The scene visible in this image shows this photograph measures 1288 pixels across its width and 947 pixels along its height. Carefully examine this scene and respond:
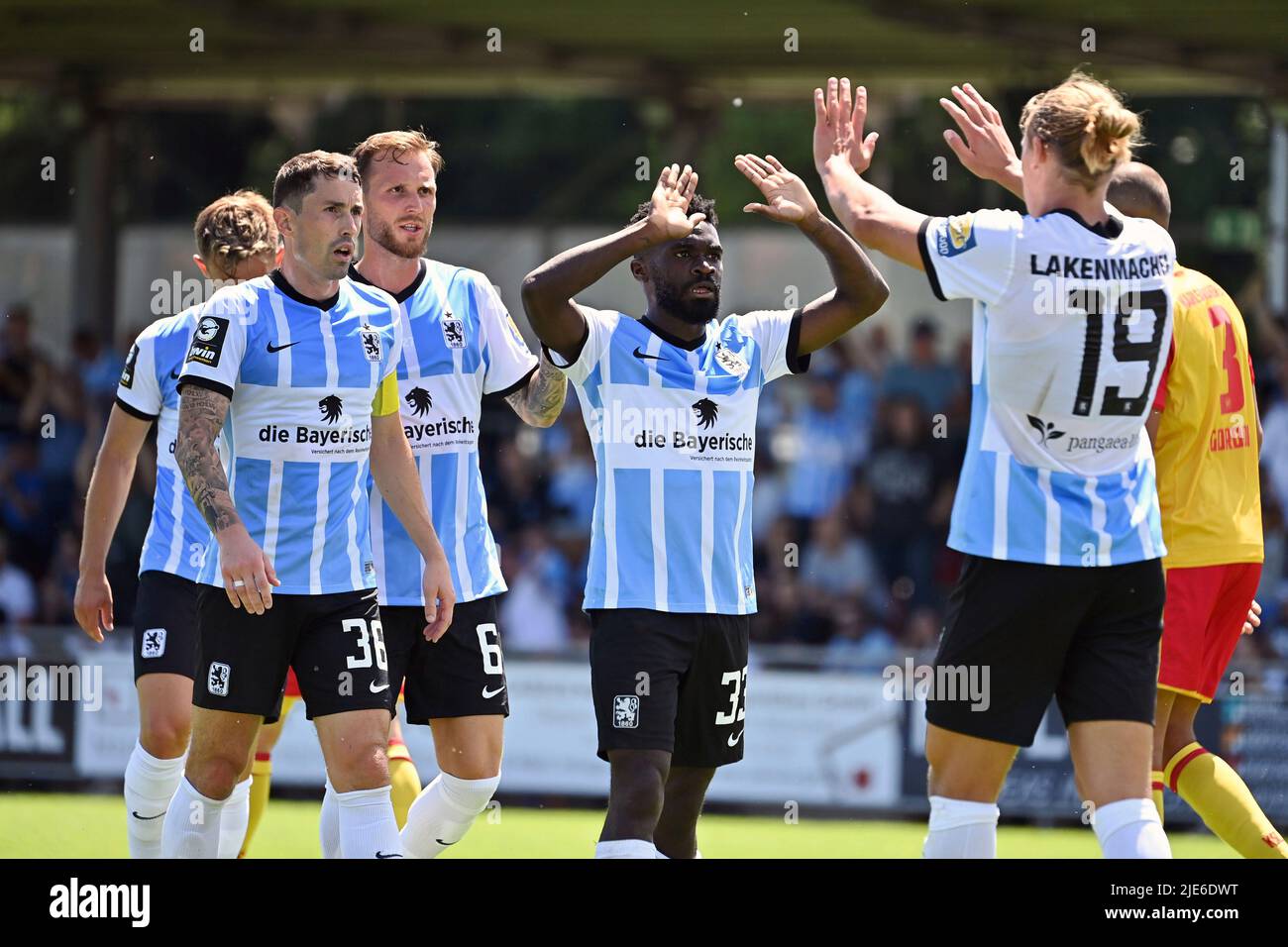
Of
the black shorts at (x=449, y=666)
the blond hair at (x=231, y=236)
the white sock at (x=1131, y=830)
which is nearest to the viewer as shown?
the white sock at (x=1131, y=830)

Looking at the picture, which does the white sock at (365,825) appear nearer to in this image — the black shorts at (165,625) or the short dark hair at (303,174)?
the black shorts at (165,625)

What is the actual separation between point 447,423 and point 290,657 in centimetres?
113

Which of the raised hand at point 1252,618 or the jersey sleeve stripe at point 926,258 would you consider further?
the raised hand at point 1252,618

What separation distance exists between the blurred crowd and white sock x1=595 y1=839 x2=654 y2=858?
7625 millimetres

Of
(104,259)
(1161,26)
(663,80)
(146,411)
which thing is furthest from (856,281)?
(104,259)

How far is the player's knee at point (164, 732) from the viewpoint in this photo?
6.42 meters

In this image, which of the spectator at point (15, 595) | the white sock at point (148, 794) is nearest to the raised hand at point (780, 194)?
the white sock at point (148, 794)

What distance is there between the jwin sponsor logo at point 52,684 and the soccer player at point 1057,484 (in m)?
8.53

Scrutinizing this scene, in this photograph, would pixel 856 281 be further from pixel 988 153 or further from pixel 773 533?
pixel 773 533

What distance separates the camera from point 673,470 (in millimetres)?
5609

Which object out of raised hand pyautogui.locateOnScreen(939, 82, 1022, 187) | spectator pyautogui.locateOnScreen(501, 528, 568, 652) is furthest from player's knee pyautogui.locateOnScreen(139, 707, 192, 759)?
spectator pyautogui.locateOnScreen(501, 528, 568, 652)

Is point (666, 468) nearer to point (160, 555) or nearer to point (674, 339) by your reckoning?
point (674, 339)

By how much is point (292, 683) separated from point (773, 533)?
25.6ft
